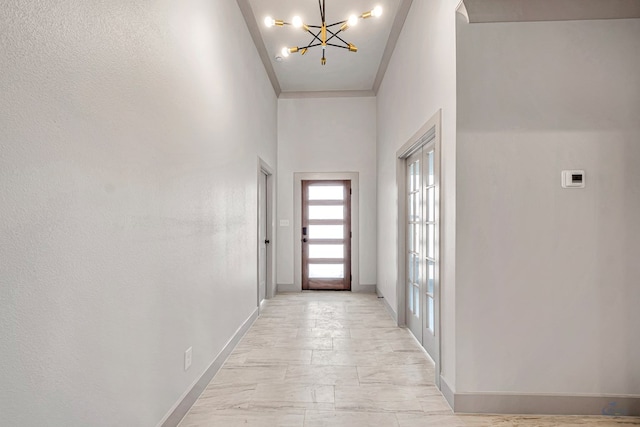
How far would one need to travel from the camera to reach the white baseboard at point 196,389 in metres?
2.10

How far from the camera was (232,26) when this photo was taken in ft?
11.3

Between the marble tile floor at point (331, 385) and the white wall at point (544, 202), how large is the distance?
0.28 metres

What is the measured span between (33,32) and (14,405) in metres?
1.14

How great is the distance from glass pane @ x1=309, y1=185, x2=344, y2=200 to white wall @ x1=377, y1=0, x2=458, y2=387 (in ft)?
3.69

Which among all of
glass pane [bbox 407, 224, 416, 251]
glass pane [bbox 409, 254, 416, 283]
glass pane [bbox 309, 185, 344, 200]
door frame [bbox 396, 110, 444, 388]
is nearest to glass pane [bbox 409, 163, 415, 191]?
door frame [bbox 396, 110, 444, 388]

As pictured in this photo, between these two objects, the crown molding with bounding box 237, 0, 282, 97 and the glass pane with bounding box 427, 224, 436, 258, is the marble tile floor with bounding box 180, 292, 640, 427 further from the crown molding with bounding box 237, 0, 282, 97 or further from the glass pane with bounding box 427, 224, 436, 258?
the crown molding with bounding box 237, 0, 282, 97

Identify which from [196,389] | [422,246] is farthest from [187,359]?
[422,246]

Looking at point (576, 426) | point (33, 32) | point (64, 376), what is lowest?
point (576, 426)

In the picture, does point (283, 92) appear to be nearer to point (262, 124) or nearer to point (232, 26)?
point (262, 124)

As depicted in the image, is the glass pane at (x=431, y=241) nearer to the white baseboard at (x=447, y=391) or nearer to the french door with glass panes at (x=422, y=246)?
the french door with glass panes at (x=422, y=246)

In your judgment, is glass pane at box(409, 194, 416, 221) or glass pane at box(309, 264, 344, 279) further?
glass pane at box(309, 264, 344, 279)

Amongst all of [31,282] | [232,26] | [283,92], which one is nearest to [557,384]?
[31,282]

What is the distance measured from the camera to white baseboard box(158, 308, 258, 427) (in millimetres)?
2101

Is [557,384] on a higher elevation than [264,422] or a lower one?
higher
